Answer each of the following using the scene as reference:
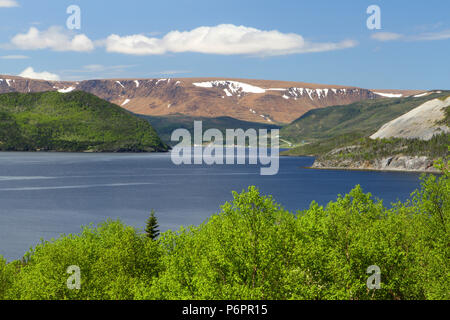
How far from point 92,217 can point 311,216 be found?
105 meters

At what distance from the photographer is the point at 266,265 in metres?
38.9

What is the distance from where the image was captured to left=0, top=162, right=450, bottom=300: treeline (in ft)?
125

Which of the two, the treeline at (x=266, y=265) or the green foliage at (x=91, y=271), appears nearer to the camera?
the treeline at (x=266, y=265)

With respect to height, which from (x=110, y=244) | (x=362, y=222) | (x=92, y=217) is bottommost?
(x=92, y=217)

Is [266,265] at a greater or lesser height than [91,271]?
greater

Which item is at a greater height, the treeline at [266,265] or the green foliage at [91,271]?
the treeline at [266,265]

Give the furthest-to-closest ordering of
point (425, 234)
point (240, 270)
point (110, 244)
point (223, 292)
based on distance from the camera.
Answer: point (110, 244) → point (425, 234) → point (240, 270) → point (223, 292)

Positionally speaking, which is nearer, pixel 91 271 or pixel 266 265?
pixel 266 265

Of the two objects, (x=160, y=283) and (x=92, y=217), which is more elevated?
(x=160, y=283)

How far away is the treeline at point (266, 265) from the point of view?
125 feet

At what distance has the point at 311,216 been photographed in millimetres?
52625
